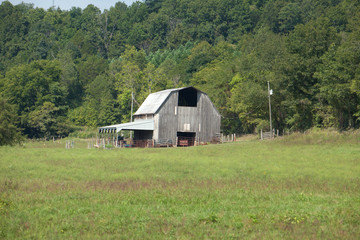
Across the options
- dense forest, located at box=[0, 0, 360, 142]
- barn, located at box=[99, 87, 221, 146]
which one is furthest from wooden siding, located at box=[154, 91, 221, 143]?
dense forest, located at box=[0, 0, 360, 142]

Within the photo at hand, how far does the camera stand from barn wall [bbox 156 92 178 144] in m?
54.9

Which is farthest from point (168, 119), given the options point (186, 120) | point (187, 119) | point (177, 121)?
point (187, 119)

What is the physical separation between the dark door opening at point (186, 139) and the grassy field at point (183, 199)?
26.3m

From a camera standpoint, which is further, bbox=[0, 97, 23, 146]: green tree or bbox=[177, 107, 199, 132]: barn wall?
bbox=[177, 107, 199, 132]: barn wall

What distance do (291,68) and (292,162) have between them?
26147mm

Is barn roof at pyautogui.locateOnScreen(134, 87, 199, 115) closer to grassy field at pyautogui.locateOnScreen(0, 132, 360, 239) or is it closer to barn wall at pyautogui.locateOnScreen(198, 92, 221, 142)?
barn wall at pyautogui.locateOnScreen(198, 92, 221, 142)

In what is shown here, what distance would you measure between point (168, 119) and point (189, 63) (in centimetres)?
4632

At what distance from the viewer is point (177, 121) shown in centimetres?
5584

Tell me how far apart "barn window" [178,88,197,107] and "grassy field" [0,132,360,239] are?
28.7 m

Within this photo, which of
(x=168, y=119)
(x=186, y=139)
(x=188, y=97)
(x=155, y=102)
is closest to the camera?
(x=168, y=119)

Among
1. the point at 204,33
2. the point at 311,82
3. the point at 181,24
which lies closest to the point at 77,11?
the point at 181,24

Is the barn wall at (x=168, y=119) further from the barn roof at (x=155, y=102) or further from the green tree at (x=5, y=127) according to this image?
the green tree at (x=5, y=127)

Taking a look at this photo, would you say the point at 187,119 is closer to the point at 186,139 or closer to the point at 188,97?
the point at 186,139

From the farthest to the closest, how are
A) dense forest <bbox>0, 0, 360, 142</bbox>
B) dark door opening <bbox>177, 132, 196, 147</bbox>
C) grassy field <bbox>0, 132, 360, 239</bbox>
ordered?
dark door opening <bbox>177, 132, 196, 147</bbox>
dense forest <bbox>0, 0, 360, 142</bbox>
grassy field <bbox>0, 132, 360, 239</bbox>
